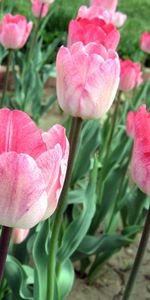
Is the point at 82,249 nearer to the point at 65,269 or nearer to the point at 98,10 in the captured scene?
the point at 65,269

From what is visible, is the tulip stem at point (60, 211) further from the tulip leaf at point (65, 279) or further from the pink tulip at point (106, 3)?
the pink tulip at point (106, 3)

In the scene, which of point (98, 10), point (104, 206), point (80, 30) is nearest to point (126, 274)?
point (104, 206)

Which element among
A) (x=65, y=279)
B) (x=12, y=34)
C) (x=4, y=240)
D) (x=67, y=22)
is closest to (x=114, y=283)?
(x=65, y=279)

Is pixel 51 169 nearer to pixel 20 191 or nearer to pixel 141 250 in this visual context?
pixel 20 191

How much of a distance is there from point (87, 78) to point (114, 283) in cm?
99

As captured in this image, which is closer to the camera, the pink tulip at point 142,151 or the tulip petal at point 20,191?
the tulip petal at point 20,191

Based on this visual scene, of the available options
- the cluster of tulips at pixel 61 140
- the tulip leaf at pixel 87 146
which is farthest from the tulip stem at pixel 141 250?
the tulip leaf at pixel 87 146

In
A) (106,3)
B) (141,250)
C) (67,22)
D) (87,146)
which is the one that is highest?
(106,3)

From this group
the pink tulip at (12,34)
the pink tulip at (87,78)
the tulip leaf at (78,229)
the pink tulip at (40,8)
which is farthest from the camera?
the pink tulip at (40,8)

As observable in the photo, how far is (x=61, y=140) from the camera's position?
2.07 feet

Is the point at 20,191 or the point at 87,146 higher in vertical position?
the point at 20,191

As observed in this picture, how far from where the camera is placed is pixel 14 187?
0.58 m

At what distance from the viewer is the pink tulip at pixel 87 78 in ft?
2.66

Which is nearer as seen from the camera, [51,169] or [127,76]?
[51,169]
